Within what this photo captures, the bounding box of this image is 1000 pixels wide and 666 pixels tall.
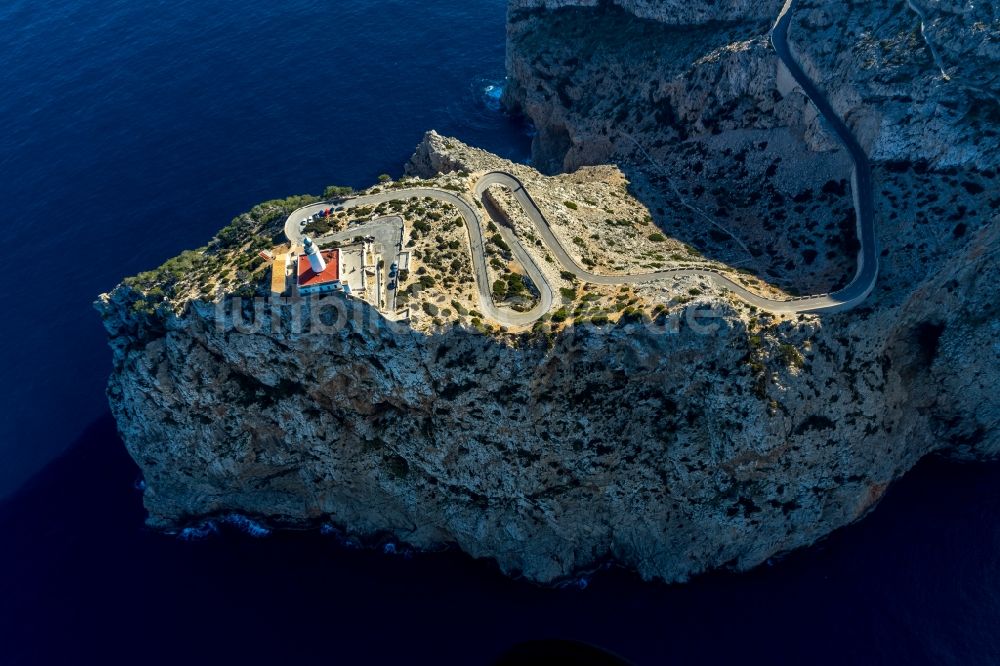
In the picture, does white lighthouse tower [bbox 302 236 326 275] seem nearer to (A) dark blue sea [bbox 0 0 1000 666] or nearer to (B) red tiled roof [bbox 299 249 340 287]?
(B) red tiled roof [bbox 299 249 340 287]

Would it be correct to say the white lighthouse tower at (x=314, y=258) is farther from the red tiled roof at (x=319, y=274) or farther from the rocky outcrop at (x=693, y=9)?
the rocky outcrop at (x=693, y=9)

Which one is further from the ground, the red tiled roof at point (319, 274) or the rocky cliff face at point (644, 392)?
the red tiled roof at point (319, 274)

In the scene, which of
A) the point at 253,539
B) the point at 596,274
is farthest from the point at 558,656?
the point at 253,539

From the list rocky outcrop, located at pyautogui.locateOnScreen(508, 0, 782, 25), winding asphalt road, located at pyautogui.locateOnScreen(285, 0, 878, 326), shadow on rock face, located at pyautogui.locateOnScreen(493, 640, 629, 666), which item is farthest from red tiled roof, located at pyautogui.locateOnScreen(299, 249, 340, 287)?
rocky outcrop, located at pyautogui.locateOnScreen(508, 0, 782, 25)

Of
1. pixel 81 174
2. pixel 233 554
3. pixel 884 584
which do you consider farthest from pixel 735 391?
pixel 81 174

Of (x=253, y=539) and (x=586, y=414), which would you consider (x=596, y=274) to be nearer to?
(x=586, y=414)

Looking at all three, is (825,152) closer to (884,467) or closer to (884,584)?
(884,467)

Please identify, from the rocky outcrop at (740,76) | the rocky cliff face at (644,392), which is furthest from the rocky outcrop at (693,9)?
the rocky cliff face at (644,392)
